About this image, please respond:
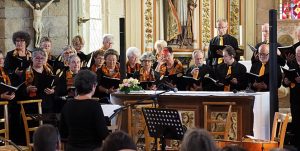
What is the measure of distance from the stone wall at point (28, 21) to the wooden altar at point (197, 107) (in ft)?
9.49

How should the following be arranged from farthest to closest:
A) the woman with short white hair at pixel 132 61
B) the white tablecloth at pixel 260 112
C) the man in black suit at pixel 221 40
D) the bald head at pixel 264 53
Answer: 1. the man in black suit at pixel 221 40
2. the woman with short white hair at pixel 132 61
3. the bald head at pixel 264 53
4. the white tablecloth at pixel 260 112

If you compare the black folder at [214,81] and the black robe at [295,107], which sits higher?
the black folder at [214,81]

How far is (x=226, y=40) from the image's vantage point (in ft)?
37.5

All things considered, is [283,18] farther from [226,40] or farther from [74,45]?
[74,45]

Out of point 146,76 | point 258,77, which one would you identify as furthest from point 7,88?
point 258,77

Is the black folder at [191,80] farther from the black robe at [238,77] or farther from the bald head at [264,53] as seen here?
the bald head at [264,53]

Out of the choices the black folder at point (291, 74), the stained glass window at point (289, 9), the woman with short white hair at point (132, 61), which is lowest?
the black folder at point (291, 74)

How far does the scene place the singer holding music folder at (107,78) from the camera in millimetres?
9461

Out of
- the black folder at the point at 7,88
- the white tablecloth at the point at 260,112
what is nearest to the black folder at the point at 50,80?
the black folder at the point at 7,88

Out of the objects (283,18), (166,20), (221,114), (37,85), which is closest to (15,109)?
(37,85)

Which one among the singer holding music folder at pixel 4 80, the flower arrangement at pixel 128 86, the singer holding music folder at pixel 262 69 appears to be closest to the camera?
the singer holding music folder at pixel 4 80

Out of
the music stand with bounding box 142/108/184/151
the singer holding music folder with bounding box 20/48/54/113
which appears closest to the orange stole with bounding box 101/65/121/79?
the singer holding music folder with bounding box 20/48/54/113

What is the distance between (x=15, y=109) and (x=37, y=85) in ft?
1.34

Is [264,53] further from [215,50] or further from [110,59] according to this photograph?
[110,59]
